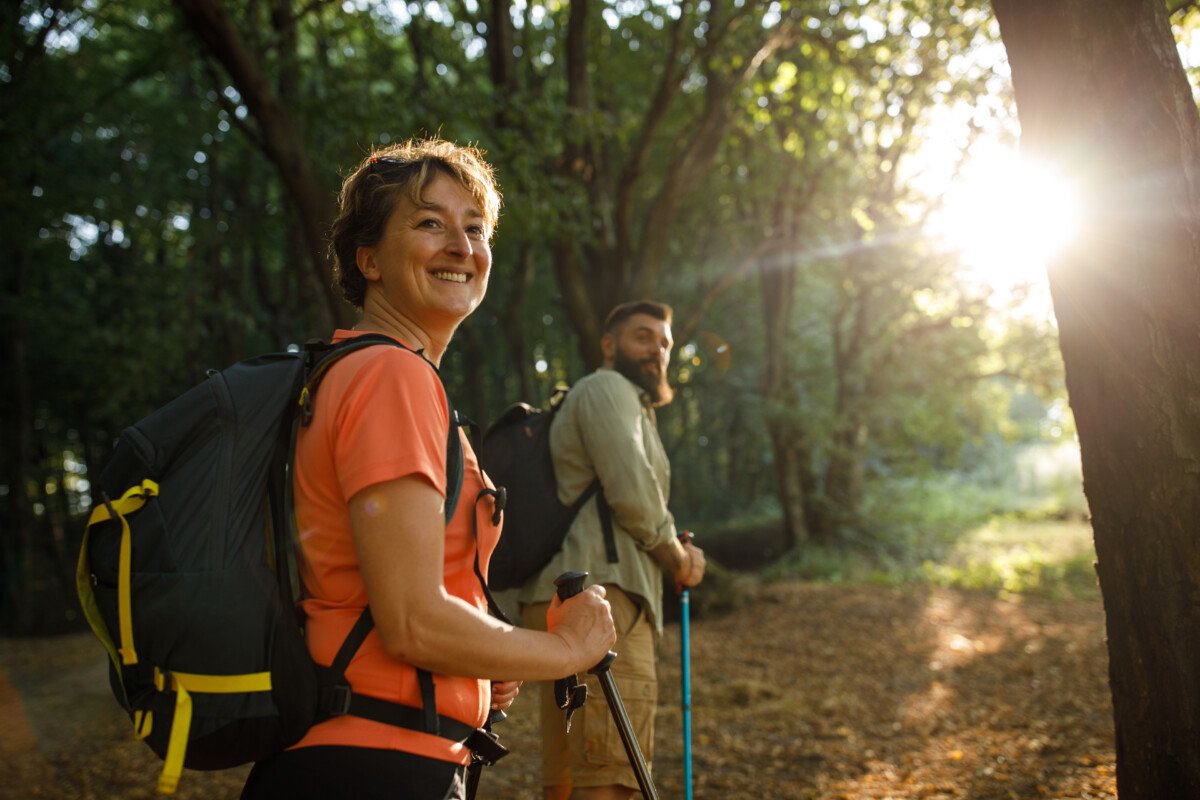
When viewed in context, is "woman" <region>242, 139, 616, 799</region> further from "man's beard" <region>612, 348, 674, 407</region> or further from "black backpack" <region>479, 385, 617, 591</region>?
"man's beard" <region>612, 348, 674, 407</region>

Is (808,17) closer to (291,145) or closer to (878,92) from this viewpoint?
(878,92)

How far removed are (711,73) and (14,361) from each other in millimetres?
14904

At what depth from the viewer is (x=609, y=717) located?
296cm

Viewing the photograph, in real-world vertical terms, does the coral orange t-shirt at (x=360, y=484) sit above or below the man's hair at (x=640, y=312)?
below

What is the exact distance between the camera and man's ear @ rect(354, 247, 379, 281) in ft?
5.37

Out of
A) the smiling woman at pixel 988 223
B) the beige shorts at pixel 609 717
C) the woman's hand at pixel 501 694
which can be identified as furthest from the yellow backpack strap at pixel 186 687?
the smiling woman at pixel 988 223

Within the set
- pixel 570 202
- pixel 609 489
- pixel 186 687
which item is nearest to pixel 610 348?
pixel 609 489

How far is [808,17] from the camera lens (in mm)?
9430

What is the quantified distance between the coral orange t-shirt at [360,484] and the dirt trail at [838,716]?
3.92 meters

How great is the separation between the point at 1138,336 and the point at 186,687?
2536 millimetres

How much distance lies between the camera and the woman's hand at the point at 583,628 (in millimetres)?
1488

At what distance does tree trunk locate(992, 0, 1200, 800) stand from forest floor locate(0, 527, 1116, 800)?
189cm

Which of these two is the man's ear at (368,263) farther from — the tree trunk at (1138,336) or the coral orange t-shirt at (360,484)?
the tree trunk at (1138,336)

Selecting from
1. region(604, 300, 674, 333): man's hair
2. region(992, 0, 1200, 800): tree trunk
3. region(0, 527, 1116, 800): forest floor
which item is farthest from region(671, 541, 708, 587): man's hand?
region(0, 527, 1116, 800): forest floor
